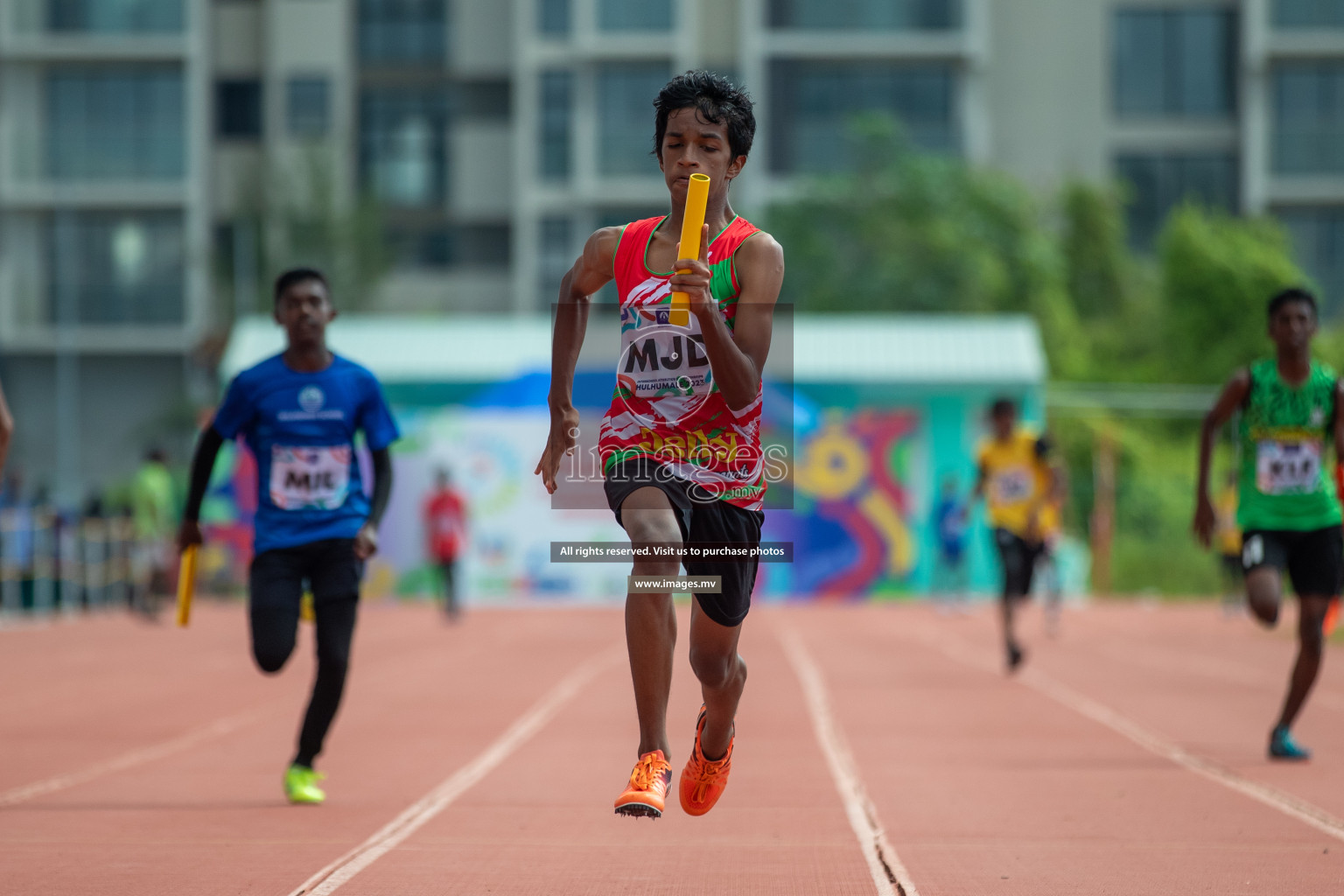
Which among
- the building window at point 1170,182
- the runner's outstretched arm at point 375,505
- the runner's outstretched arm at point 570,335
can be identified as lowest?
the runner's outstretched arm at point 375,505

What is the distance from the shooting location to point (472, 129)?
52.1m

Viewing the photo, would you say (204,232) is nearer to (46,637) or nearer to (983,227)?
(983,227)

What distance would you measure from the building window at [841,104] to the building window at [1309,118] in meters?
9.00

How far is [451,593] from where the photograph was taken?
24.8m

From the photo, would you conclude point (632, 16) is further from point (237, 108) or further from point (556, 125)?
point (237, 108)

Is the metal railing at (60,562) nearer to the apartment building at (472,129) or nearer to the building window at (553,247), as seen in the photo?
the apartment building at (472,129)

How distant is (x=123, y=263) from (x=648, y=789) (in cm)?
4692

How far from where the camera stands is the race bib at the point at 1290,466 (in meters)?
9.34

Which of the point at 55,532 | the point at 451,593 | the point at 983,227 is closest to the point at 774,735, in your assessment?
the point at 451,593

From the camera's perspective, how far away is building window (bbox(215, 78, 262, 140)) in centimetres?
5266

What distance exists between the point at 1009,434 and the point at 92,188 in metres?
38.1

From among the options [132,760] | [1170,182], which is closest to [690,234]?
[132,760]

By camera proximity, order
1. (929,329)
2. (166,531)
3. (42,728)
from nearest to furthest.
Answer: (42,728), (166,531), (929,329)

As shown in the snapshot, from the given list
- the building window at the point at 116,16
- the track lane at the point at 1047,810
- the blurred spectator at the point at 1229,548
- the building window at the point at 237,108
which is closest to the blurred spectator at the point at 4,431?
the track lane at the point at 1047,810
